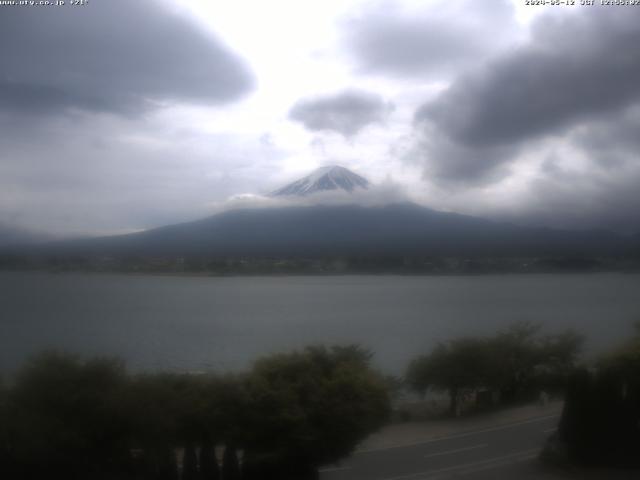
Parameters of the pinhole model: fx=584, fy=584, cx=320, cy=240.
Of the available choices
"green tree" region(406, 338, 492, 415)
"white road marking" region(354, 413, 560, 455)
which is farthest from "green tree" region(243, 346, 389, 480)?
"green tree" region(406, 338, 492, 415)

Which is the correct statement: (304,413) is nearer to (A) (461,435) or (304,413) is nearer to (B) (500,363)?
(A) (461,435)

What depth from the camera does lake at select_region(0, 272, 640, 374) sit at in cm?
877

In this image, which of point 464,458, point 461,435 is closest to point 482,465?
point 464,458

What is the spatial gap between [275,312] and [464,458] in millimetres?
5979

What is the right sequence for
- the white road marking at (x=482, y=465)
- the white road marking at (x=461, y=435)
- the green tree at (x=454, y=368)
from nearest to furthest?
the white road marking at (x=482, y=465) < the white road marking at (x=461, y=435) < the green tree at (x=454, y=368)

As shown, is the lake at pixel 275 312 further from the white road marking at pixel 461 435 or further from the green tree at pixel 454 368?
the white road marking at pixel 461 435

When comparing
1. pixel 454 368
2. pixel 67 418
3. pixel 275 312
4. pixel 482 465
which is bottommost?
pixel 482 465

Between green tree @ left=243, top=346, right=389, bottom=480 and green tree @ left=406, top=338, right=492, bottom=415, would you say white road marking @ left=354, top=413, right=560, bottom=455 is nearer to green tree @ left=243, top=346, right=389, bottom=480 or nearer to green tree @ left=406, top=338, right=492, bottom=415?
green tree @ left=243, top=346, right=389, bottom=480

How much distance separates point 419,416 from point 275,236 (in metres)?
6.84

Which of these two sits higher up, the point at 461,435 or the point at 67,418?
the point at 67,418

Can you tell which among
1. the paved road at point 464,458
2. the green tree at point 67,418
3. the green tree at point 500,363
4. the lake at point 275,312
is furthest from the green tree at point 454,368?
the green tree at point 67,418

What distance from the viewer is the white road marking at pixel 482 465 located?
693 cm

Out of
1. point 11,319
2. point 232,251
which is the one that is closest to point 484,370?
point 232,251

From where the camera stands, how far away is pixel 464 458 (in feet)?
23.9
